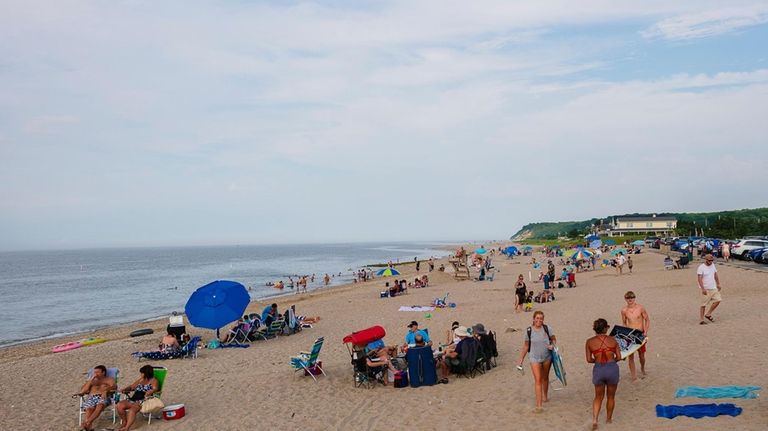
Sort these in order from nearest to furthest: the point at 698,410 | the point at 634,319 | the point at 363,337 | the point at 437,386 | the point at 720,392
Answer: the point at 698,410
the point at 720,392
the point at 634,319
the point at 437,386
the point at 363,337

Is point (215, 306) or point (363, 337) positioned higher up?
point (215, 306)

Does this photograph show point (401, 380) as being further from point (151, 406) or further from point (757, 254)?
point (757, 254)

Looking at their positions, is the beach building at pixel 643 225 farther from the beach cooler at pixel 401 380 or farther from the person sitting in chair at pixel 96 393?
the person sitting in chair at pixel 96 393

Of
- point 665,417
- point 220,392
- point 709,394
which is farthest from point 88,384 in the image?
point 709,394

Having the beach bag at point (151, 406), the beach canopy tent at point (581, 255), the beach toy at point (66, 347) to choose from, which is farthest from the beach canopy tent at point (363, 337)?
the beach canopy tent at point (581, 255)

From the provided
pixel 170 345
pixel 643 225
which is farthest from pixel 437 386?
pixel 643 225

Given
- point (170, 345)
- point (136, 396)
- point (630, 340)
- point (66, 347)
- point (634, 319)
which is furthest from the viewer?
point (66, 347)

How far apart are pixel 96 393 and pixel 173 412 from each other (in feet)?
3.96

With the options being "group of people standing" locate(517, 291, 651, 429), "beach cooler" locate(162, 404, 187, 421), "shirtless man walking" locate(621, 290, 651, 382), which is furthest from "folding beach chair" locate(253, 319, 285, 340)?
"shirtless man walking" locate(621, 290, 651, 382)

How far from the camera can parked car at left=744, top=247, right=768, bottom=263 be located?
90.9 ft

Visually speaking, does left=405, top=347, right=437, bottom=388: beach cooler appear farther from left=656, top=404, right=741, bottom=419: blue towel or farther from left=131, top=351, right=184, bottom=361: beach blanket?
left=131, top=351, right=184, bottom=361: beach blanket

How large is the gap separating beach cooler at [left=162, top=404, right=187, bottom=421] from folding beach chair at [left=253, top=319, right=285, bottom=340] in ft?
23.7

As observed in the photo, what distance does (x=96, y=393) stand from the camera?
830cm

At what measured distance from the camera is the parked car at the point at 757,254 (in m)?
27.7
